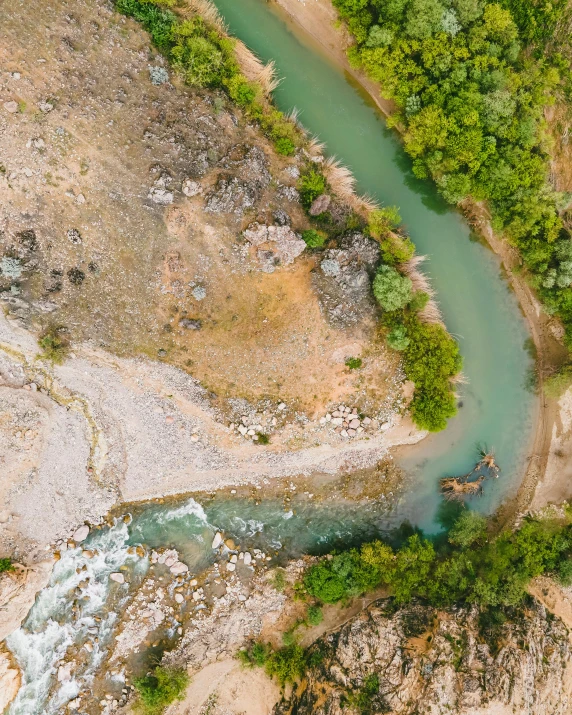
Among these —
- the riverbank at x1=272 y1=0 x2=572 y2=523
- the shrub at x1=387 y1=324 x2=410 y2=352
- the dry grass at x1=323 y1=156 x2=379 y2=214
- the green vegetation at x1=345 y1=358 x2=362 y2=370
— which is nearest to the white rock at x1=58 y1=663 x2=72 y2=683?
the green vegetation at x1=345 y1=358 x2=362 y2=370

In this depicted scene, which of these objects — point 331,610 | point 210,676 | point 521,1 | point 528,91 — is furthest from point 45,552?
point 521,1

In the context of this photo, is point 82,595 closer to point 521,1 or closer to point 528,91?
point 528,91

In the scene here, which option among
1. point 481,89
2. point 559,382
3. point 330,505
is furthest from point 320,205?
point 330,505

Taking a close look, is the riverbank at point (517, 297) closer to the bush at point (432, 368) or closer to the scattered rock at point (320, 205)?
the bush at point (432, 368)

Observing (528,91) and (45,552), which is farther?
(45,552)

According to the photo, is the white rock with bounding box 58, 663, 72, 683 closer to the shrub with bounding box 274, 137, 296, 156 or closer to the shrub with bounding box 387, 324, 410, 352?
the shrub with bounding box 387, 324, 410, 352
